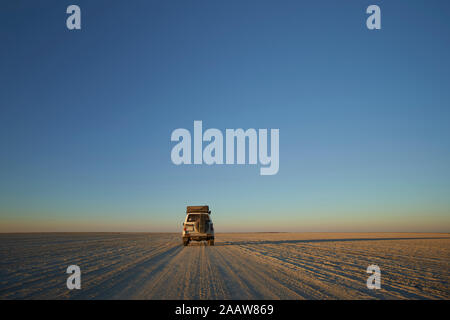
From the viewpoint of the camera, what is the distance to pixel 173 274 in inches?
306

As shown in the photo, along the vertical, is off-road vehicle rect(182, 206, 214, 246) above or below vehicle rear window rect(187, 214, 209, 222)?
below

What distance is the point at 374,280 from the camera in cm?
723

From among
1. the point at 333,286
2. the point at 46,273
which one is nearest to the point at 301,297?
the point at 333,286

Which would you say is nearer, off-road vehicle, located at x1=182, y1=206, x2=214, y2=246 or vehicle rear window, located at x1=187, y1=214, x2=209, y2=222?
off-road vehicle, located at x1=182, y1=206, x2=214, y2=246

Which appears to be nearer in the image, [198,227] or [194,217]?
[198,227]

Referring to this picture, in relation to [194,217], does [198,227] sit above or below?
below

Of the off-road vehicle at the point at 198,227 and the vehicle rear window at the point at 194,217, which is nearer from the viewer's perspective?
the off-road vehicle at the point at 198,227

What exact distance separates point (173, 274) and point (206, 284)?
1743mm

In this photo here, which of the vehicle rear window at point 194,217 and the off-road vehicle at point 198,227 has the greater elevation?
the vehicle rear window at point 194,217

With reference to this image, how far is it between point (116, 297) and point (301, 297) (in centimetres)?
350
